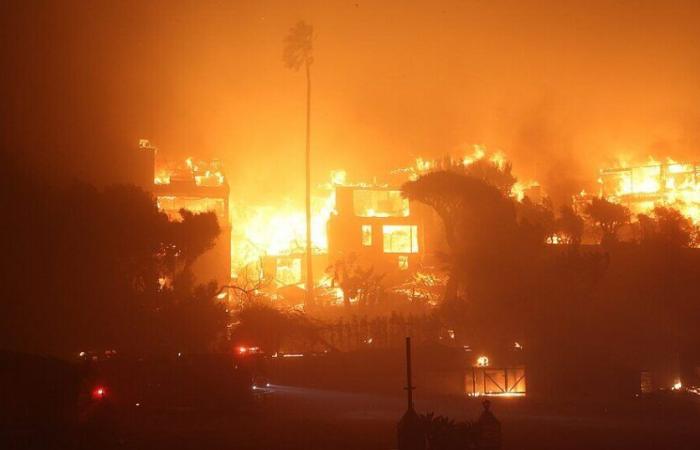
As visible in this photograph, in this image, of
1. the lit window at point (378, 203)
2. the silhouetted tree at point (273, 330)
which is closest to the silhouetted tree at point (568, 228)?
the lit window at point (378, 203)

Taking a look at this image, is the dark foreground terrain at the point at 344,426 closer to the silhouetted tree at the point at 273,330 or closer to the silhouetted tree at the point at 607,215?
the silhouetted tree at the point at 273,330

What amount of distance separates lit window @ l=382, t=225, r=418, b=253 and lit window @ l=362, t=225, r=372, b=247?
146 centimetres

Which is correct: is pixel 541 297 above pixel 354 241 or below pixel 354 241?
below

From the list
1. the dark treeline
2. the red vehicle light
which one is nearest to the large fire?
the dark treeline

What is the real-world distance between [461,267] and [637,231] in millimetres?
21635

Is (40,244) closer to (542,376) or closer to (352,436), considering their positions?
(352,436)

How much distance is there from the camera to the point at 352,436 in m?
19.7

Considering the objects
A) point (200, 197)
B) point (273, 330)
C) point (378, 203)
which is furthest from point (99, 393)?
point (378, 203)

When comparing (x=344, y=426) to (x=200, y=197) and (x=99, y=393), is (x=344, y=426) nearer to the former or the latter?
(x=99, y=393)

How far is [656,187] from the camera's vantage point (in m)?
85.3

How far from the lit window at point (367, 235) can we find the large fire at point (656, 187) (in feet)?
97.2

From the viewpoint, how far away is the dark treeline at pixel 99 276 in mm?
28125

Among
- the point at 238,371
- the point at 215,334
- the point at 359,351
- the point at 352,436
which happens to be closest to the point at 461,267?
the point at 359,351

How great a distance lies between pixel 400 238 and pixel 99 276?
42178 millimetres
